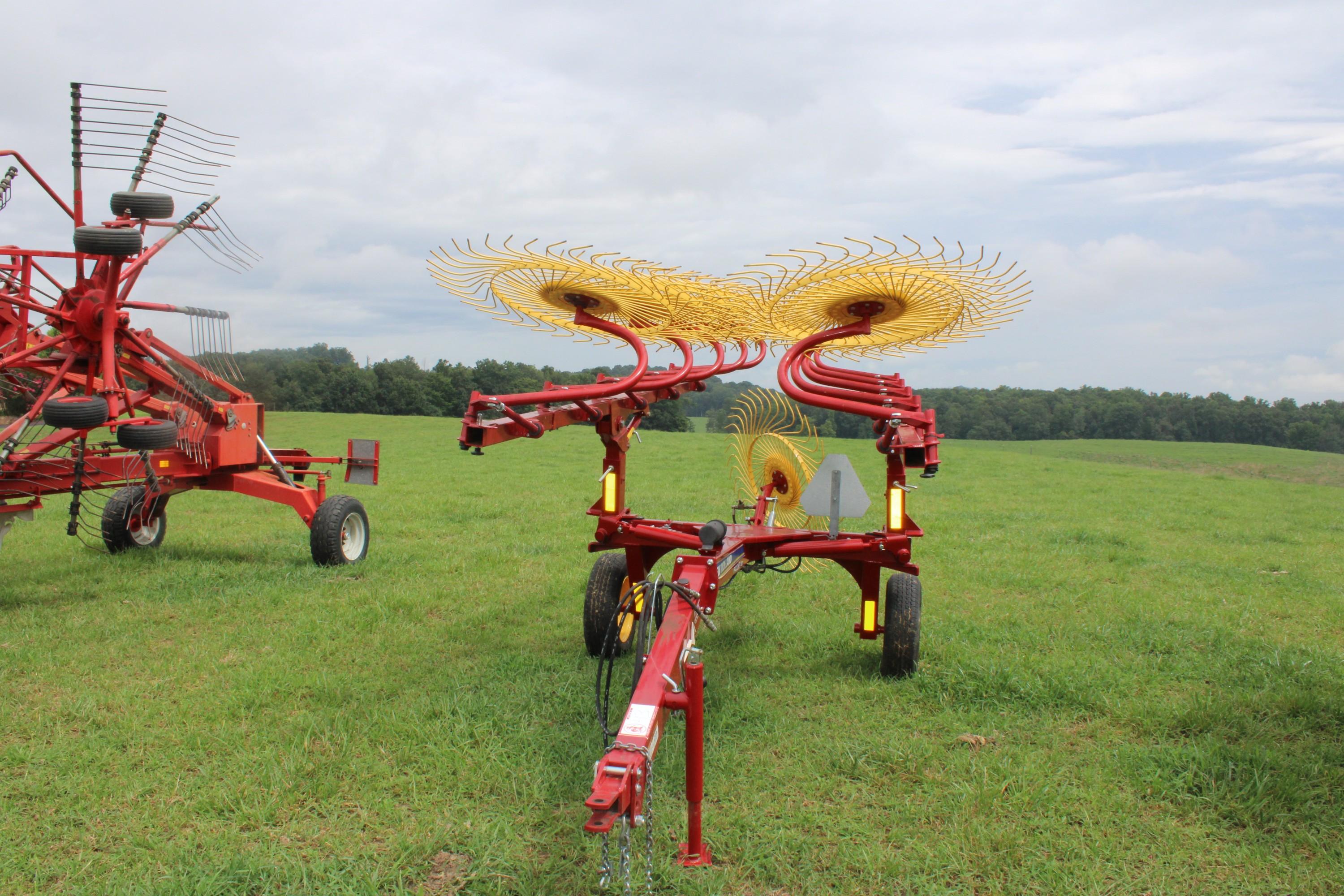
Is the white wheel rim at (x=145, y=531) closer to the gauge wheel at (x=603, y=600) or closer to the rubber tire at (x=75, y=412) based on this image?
the rubber tire at (x=75, y=412)

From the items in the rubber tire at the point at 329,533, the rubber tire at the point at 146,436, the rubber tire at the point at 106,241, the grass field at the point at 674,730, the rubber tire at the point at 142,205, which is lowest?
the grass field at the point at 674,730

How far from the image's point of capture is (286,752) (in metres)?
4.25

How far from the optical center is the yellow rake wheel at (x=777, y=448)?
269 inches

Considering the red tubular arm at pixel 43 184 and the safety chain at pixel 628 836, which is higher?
the red tubular arm at pixel 43 184

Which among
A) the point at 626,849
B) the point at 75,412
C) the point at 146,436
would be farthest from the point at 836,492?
the point at 75,412

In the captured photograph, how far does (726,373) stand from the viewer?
6.19 metres

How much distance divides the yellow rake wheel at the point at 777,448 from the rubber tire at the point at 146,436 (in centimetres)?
441

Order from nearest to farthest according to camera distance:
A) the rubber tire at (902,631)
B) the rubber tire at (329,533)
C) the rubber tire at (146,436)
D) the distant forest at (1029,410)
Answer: the rubber tire at (902,631)
the rubber tire at (146,436)
the rubber tire at (329,533)
the distant forest at (1029,410)

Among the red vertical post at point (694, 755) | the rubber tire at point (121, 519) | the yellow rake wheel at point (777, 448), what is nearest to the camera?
the red vertical post at point (694, 755)

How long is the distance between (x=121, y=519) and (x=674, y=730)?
7.27m

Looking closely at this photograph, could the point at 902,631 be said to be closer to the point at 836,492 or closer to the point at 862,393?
the point at 836,492

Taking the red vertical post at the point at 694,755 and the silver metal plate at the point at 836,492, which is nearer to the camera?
the red vertical post at the point at 694,755

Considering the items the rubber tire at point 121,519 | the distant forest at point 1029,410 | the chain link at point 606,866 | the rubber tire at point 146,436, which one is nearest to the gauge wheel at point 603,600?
the chain link at point 606,866

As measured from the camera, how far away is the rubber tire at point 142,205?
634 cm
